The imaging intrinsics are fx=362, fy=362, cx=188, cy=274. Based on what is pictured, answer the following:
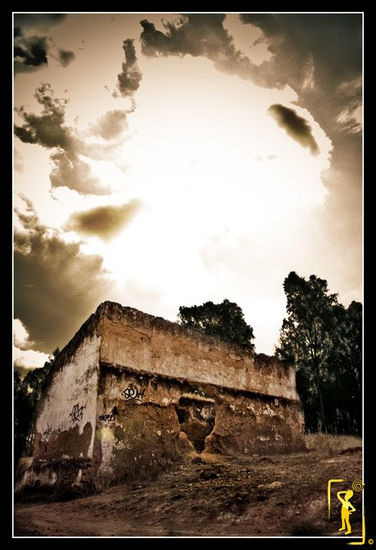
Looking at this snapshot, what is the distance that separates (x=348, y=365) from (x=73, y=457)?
1599 centimetres

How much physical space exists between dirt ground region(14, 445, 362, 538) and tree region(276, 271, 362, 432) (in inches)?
559

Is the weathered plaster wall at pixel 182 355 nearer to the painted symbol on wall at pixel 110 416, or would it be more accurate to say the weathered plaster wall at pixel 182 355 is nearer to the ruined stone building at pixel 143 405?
the ruined stone building at pixel 143 405

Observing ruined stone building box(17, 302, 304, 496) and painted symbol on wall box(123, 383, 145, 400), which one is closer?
ruined stone building box(17, 302, 304, 496)

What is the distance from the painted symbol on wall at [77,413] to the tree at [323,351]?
14.5m

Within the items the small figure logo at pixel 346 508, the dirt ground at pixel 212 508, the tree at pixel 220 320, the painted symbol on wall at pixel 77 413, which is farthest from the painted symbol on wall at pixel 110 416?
the tree at pixel 220 320

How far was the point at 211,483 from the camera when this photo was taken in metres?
5.57

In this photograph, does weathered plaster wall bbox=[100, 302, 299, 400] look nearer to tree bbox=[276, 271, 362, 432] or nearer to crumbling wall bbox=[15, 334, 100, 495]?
crumbling wall bbox=[15, 334, 100, 495]

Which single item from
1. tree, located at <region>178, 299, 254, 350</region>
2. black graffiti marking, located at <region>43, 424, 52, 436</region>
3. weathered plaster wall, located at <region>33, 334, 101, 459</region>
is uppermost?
tree, located at <region>178, 299, 254, 350</region>

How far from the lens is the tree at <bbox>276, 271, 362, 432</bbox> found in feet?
61.1

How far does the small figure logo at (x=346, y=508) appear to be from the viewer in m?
3.38

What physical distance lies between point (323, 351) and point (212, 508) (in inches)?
652

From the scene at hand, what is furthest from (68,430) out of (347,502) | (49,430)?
(347,502)

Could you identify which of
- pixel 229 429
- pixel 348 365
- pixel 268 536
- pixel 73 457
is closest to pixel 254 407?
pixel 229 429

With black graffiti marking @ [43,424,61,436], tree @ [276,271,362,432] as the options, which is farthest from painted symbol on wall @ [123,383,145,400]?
tree @ [276,271,362,432]
